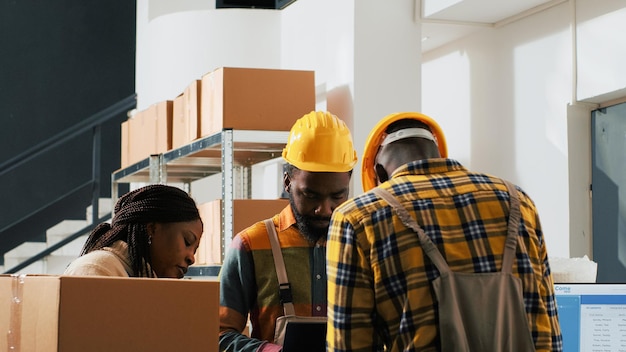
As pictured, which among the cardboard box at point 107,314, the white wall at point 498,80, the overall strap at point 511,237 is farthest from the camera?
the white wall at point 498,80

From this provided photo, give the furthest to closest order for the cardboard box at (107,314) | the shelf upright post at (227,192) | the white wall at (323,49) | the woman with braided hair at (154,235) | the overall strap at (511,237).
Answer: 1. the white wall at (323,49)
2. the shelf upright post at (227,192)
3. the woman with braided hair at (154,235)
4. the overall strap at (511,237)
5. the cardboard box at (107,314)

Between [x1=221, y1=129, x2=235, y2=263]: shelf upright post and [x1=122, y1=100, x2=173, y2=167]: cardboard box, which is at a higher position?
[x1=122, y1=100, x2=173, y2=167]: cardboard box

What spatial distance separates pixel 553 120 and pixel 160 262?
323 centimetres

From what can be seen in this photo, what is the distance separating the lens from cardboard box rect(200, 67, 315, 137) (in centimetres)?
483

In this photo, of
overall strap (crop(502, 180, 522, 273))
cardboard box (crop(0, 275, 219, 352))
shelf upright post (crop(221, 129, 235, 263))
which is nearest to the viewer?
cardboard box (crop(0, 275, 219, 352))

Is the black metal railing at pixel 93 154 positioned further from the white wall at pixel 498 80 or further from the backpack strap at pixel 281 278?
the backpack strap at pixel 281 278

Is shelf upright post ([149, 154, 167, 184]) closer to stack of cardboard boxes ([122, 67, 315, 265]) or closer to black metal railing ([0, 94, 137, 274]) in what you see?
stack of cardboard boxes ([122, 67, 315, 265])

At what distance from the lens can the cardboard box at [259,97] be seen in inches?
190

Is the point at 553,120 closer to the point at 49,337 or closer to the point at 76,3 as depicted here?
the point at 49,337

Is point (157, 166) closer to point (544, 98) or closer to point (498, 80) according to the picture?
point (498, 80)

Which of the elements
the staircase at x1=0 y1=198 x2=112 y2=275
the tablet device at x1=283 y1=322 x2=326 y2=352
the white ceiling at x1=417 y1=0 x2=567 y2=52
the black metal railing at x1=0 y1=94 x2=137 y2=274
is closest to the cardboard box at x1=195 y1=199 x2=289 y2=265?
the white ceiling at x1=417 y1=0 x2=567 y2=52

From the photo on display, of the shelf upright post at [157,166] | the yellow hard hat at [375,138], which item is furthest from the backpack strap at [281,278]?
the shelf upright post at [157,166]

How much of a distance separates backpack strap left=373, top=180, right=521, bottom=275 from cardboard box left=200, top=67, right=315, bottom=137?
3.02 m

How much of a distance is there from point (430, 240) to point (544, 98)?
11.9 ft
